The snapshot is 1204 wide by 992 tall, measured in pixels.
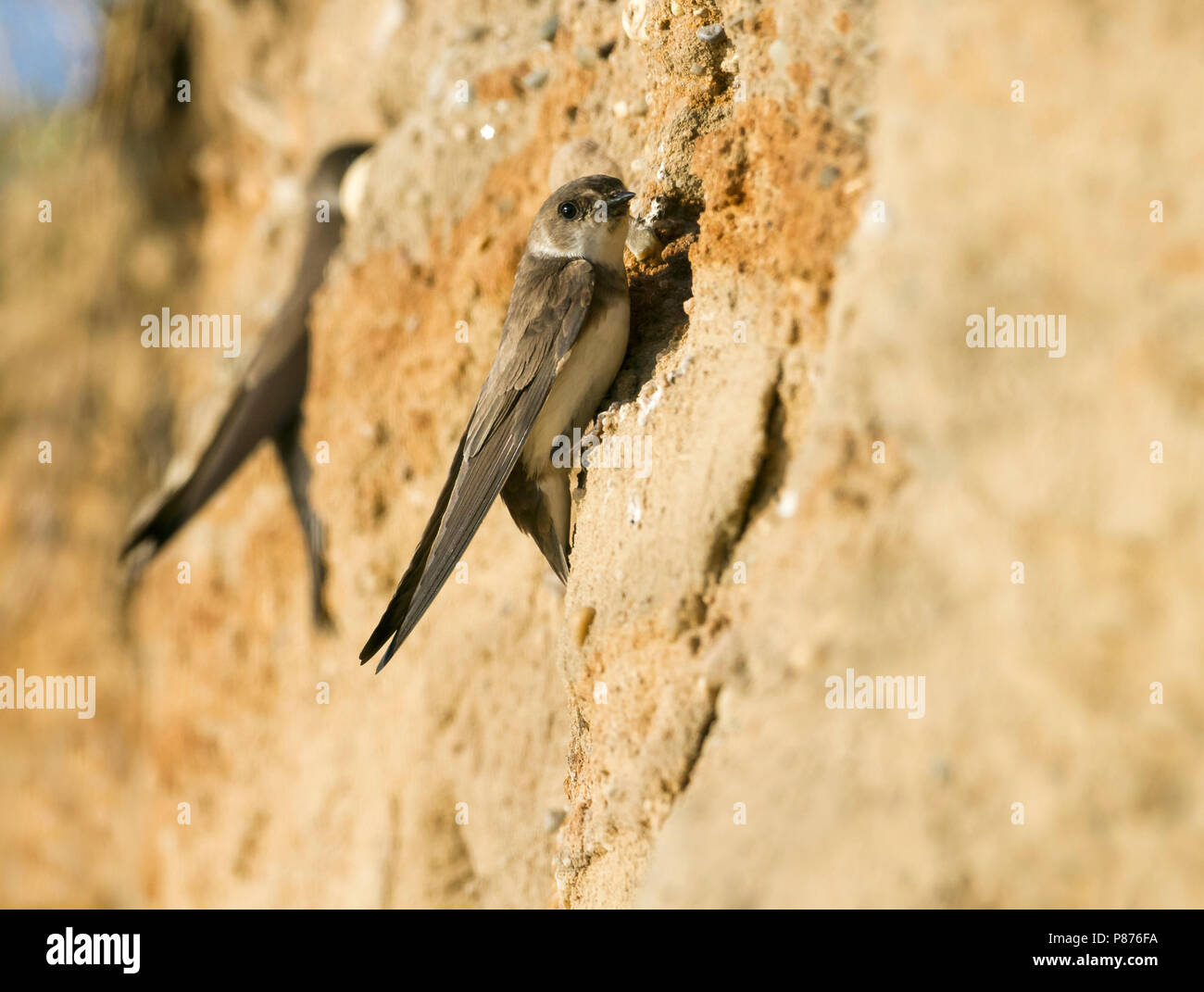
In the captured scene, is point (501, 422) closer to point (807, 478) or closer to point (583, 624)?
point (583, 624)

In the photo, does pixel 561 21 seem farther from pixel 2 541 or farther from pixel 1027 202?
pixel 2 541

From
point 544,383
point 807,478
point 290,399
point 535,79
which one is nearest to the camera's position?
point 807,478

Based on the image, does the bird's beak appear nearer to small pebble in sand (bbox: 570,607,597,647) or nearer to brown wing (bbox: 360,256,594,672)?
brown wing (bbox: 360,256,594,672)

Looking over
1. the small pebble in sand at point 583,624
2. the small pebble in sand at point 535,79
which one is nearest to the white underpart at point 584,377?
the small pebble in sand at point 583,624

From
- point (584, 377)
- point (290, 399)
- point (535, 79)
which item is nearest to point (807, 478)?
point (584, 377)

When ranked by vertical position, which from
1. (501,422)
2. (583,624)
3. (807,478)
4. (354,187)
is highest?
(354,187)

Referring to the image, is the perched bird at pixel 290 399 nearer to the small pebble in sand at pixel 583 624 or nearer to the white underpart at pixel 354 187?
the white underpart at pixel 354 187
